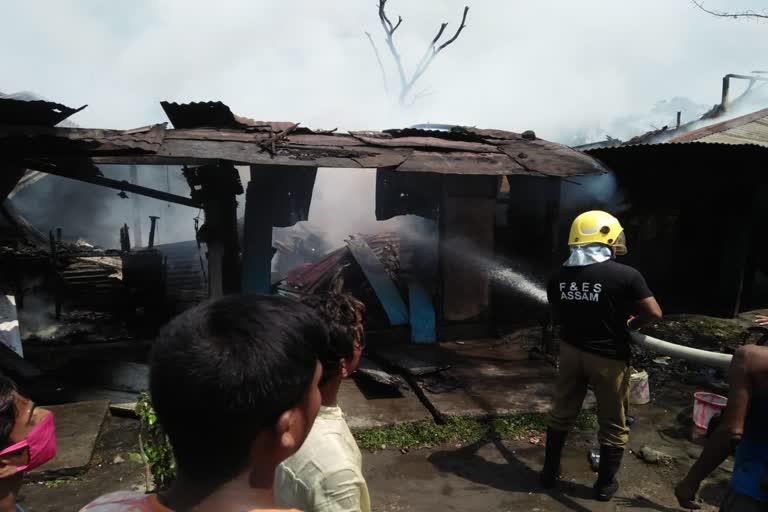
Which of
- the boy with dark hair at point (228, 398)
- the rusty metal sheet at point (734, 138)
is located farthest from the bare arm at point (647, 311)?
the rusty metal sheet at point (734, 138)

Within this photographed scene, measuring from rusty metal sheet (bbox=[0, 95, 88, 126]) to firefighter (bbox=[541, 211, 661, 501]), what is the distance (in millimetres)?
5762

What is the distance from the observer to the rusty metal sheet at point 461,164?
6422mm

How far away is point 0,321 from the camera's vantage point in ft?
20.5

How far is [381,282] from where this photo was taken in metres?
9.13

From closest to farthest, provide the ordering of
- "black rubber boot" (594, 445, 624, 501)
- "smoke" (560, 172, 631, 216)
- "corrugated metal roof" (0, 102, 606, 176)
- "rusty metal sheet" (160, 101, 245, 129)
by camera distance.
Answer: "black rubber boot" (594, 445, 624, 501), "corrugated metal roof" (0, 102, 606, 176), "rusty metal sheet" (160, 101, 245, 129), "smoke" (560, 172, 631, 216)

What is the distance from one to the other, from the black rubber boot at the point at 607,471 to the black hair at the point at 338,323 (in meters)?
3.08

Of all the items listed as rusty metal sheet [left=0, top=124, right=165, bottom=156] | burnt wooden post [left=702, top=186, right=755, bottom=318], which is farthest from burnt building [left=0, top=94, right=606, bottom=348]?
burnt wooden post [left=702, top=186, right=755, bottom=318]

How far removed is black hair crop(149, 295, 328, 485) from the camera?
3.21ft

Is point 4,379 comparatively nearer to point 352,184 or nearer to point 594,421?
point 594,421

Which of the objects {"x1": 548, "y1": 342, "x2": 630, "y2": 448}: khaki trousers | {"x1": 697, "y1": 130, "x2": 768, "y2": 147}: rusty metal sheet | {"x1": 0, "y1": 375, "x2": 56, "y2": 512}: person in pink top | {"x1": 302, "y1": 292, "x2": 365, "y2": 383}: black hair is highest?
{"x1": 697, "y1": 130, "x2": 768, "y2": 147}: rusty metal sheet

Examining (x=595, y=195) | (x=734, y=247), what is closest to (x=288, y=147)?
(x=595, y=195)

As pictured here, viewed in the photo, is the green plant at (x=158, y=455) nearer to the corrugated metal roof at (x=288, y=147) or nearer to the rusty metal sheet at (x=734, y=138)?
the corrugated metal roof at (x=288, y=147)

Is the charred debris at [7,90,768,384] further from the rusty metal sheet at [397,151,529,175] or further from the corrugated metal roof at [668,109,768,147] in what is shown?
the corrugated metal roof at [668,109,768,147]

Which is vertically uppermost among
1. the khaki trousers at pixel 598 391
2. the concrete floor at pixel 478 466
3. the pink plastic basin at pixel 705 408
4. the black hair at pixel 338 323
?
the black hair at pixel 338 323
